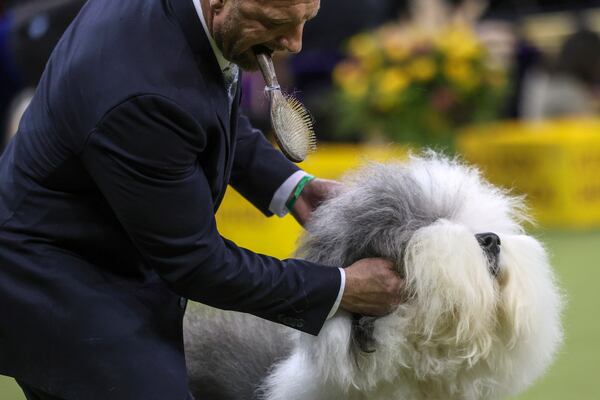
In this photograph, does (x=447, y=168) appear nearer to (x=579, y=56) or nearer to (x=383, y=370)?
(x=383, y=370)

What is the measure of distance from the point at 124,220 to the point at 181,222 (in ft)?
0.43

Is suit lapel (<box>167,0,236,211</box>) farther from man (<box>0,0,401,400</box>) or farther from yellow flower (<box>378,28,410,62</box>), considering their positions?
yellow flower (<box>378,28,410,62</box>)

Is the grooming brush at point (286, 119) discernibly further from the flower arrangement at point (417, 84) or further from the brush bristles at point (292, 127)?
the flower arrangement at point (417, 84)

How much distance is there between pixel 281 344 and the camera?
9.80ft

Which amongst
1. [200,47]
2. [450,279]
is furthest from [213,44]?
[450,279]

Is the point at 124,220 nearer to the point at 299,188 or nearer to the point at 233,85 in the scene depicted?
the point at 233,85

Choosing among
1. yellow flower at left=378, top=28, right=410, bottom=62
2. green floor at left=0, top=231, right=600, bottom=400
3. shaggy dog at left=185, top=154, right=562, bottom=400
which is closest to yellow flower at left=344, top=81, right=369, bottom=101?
yellow flower at left=378, top=28, right=410, bottom=62

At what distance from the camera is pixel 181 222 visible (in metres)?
2.34

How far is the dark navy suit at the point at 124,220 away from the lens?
231 cm

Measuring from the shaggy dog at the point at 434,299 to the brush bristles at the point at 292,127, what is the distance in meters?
0.24

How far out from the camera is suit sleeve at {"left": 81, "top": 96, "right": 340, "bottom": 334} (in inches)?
90.1

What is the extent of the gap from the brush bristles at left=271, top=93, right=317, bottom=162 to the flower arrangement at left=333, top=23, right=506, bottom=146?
15.5 feet

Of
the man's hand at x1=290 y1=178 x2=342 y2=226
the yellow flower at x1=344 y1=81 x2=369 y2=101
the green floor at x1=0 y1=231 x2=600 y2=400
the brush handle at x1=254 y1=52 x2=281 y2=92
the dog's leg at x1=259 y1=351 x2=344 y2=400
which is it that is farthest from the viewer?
the yellow flower at x1=344 y1=81 x2=369 y2=101

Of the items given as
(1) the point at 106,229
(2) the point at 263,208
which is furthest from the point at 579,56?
(1) the point at 106,229
